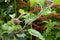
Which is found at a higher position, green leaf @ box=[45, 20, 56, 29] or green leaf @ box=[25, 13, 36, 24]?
green leaf @ box=[25, 13, 36, 24]

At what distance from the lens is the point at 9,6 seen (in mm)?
798

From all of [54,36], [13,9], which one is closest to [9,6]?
[13,9]

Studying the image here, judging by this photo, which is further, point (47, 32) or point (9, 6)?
point (9, 6)

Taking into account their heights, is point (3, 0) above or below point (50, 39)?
above

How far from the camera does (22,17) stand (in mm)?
683

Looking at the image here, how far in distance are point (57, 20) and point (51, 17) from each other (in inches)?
1.0

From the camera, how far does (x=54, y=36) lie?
704mm

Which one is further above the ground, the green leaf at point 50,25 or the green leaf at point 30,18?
the green leaf at point 30,18

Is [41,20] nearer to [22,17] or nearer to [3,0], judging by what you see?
[22,17]

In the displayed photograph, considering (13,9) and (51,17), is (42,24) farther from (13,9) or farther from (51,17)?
(13,9)

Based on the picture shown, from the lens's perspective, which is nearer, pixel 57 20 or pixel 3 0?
pixel 57 20

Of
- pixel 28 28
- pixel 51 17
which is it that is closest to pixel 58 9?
pixel 51 17

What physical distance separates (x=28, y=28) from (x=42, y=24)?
0.24 feet

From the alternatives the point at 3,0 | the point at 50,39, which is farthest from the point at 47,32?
the point at 3,0
